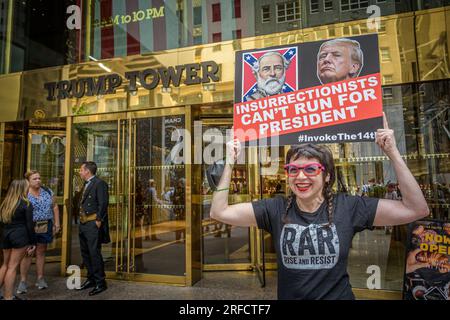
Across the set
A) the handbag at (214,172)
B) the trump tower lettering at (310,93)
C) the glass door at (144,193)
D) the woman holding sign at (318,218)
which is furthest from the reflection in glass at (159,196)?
the woman holding sign at (318,218)

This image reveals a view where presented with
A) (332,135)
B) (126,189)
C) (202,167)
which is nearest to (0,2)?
(126,189)

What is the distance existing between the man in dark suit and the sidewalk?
8.3 inches

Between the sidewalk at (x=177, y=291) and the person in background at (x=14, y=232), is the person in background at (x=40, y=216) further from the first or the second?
the person in background at (x=14, y=232)

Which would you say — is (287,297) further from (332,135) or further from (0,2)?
(0,2)

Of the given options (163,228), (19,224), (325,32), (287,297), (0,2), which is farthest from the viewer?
(0,2)

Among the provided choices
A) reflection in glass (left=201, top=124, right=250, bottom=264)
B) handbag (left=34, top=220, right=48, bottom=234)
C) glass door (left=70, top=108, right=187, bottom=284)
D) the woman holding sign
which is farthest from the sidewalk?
the woman holding sign

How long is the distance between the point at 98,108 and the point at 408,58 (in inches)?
191

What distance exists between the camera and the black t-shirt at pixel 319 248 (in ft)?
6.47

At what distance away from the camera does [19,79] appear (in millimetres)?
6484

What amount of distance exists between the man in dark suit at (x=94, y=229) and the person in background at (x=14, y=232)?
77cm

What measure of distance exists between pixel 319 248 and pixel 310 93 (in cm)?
121

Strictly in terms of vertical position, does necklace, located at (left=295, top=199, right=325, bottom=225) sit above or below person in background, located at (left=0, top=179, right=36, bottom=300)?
above

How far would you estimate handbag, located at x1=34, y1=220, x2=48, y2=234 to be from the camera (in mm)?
5133

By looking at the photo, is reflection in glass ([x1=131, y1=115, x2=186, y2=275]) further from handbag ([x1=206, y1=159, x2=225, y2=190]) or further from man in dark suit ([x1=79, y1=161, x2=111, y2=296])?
handbag ([x1=206, y1=159, x2=225, y2=190])
